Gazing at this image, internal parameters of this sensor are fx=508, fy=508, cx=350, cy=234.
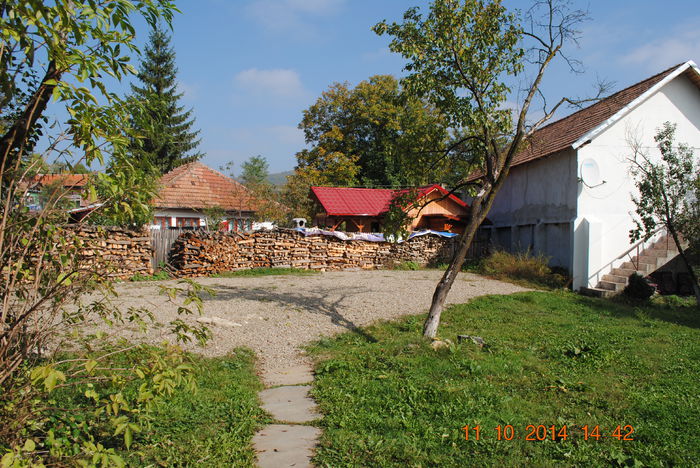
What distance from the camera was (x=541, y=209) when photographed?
1978 cm

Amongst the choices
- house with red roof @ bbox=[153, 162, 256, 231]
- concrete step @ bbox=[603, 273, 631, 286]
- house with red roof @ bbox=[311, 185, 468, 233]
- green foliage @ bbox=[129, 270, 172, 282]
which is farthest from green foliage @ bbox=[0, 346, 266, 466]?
house with red roof @ bbox=[153, 162, 256, 231]

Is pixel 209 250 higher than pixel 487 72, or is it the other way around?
pixel 487 72

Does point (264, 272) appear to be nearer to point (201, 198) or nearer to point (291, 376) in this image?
point (201, 198)

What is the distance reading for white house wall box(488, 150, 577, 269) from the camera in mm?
17906

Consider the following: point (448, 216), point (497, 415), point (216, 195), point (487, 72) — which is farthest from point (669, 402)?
point (216, 195)

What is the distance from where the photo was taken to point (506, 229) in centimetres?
2294

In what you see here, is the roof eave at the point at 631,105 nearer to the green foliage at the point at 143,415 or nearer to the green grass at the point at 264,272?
the green grass at the point at 264,272

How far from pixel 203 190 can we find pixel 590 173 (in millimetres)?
20184

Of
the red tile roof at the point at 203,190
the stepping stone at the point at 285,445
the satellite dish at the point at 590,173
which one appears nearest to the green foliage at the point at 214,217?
the red tile roof at the point at 203,190

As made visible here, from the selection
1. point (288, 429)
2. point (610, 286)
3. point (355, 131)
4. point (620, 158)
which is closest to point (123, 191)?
point (288, 429)

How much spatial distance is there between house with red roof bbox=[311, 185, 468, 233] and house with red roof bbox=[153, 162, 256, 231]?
4161mm

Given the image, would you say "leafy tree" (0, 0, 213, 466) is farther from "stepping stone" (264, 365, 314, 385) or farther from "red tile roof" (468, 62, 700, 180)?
"red tile roof" (468, 62, 700, 180)

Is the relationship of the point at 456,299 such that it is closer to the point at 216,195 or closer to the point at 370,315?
the point at 370,315

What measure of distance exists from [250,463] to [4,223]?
2.52 m
